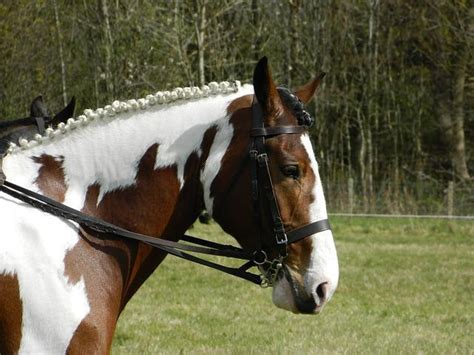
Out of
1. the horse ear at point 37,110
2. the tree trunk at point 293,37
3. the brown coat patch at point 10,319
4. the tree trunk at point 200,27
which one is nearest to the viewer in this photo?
the brown coat patch at point 10,319

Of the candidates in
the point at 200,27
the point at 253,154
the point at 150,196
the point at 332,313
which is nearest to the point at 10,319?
the point at 150,196

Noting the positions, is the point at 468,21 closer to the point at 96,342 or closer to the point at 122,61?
the point at 122,61

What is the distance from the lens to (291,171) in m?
3.42

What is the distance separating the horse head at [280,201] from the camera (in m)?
3.37

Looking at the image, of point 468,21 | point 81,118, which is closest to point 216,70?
point 468,21

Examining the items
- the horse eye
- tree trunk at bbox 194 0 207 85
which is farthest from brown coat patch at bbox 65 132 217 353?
tree trunk at bbox 194 0 207 85

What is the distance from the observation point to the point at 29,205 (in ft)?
10.9

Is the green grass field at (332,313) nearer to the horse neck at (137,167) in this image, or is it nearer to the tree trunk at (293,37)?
the horse neck at (137,167)

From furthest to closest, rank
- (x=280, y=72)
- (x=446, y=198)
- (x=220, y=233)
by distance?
(x=280, y=72) < (x=446, y=198) < (x=220, y=233)

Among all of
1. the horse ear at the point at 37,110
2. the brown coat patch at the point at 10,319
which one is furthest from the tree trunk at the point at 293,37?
the brown coat patch at the point at 10,319

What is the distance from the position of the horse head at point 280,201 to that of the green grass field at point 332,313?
13.5ft

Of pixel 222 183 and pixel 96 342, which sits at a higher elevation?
pixel 222 183

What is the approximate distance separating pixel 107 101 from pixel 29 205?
15.9 metres

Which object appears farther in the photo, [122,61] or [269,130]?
[122,61]
